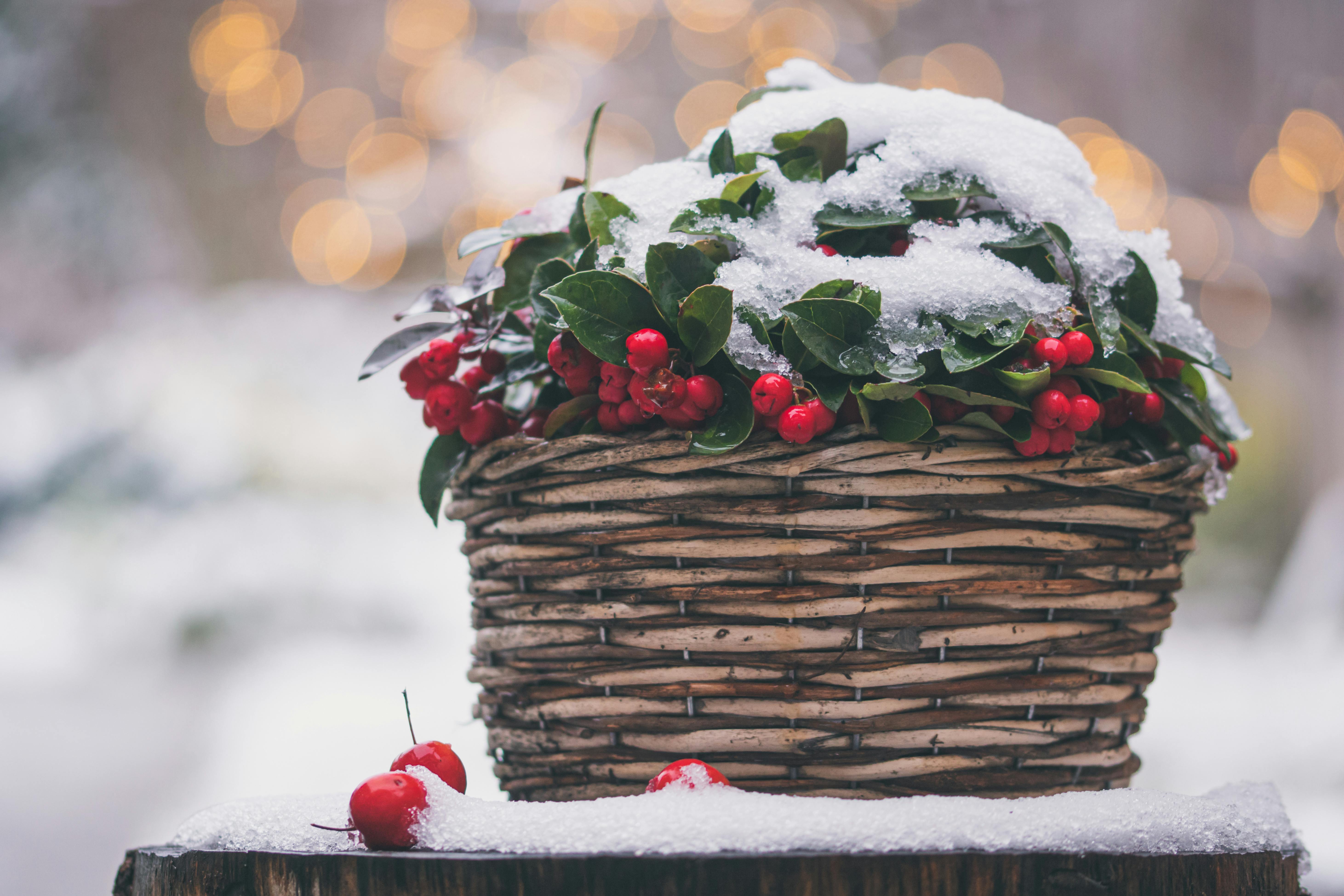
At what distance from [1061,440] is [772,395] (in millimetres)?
171

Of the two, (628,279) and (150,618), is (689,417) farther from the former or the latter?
(150,618)

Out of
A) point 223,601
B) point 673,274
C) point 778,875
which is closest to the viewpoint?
point 778,875

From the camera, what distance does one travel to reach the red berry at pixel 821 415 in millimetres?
486

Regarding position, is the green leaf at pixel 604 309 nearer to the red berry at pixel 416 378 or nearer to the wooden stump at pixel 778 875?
the red berry at pixel 416 378

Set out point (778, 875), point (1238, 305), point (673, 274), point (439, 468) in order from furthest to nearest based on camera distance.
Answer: point (1238, 305) < point (439, 468) < point (673, 274) < point (778, 875)

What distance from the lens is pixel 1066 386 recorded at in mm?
513

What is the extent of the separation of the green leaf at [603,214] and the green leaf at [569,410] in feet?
0.32

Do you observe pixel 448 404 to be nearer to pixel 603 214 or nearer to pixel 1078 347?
pixel 603 214

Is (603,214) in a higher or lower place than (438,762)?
higher

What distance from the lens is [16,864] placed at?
1484 mm

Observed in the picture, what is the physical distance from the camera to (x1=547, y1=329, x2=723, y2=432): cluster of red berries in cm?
49

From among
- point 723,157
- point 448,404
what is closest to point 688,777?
point 448,404

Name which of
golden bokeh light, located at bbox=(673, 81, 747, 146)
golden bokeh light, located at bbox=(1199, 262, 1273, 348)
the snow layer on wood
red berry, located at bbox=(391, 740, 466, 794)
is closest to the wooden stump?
the snow layer on wood

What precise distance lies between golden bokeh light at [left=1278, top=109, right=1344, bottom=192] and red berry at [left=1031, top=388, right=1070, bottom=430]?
2.02 metres
